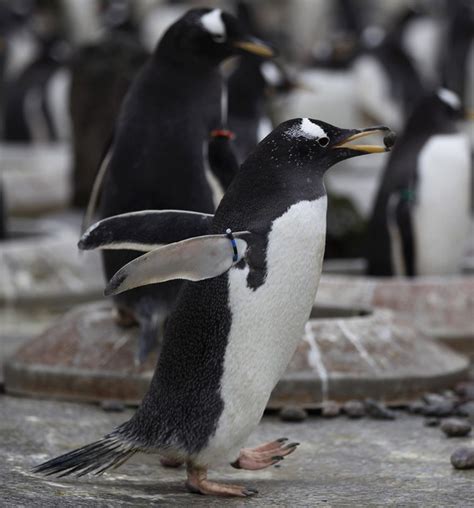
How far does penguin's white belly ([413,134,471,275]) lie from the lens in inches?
274

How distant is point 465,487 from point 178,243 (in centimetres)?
99

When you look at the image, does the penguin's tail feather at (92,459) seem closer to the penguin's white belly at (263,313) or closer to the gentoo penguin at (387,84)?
the penguin's white belly at (263,313)

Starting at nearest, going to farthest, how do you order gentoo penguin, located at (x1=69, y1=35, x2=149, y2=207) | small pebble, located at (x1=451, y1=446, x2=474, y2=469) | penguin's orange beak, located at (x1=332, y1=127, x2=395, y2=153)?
penguin's orange beak, located at (x1=332, y1=127, x2=395, y2=153)
small pebble, located at (x1=451, y1=446, x2=474, y2=469)
gentoo penguin, located at (x1=69, y1=35, x2=149, y2=207)

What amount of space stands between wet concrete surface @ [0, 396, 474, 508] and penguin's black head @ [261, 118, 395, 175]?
2.70 feet

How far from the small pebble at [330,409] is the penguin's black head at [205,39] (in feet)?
3.97

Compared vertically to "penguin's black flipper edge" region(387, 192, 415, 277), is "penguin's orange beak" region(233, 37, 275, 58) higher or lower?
higher

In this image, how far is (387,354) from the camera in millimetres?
5191

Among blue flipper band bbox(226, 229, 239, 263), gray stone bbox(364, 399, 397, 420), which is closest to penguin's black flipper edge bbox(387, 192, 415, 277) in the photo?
gray stone bbox(364, 399, 397, 420)

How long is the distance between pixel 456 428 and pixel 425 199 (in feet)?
8.54

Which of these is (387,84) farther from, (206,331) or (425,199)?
(206,331)

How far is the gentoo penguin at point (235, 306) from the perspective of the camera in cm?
367

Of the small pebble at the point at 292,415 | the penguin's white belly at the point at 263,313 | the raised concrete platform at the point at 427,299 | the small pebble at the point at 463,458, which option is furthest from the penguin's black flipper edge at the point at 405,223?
the penguin's white belly at the point at 263,313

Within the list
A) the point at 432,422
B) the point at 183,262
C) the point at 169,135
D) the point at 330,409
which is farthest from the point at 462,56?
the point at 183,262

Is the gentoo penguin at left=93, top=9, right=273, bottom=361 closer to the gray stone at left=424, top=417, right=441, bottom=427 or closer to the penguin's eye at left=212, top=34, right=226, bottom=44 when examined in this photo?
the penguin's eye at left=212, top=34, right=226, bottom=44
